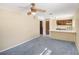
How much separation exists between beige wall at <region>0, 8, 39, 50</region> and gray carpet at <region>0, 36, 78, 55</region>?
0.33 ft

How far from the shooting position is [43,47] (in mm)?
1557

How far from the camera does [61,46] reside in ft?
5.10

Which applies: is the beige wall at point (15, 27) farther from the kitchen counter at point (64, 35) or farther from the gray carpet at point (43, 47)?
the kitchen counter at point (64, 35)

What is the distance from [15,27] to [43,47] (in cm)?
57

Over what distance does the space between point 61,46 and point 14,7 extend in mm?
992

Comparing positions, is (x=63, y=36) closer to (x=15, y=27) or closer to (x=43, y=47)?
(x=43, y=47)

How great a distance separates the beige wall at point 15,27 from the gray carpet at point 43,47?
0.33 feet

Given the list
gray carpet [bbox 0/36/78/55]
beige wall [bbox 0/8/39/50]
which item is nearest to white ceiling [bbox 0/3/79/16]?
beige wall [bbox 0/8/39/50]

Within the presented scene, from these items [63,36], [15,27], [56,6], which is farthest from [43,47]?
[56,6]

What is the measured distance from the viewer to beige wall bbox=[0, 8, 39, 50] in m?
1.42

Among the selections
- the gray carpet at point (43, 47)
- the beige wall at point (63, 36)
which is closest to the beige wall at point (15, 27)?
the gray carpet at point (43, 47)

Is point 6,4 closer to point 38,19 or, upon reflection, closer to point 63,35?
point 38,19

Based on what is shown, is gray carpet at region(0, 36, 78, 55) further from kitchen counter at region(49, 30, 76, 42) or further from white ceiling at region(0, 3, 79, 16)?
white ceiling at region(0, 3, 79, 16)

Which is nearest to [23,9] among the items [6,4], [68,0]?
[6,4]
